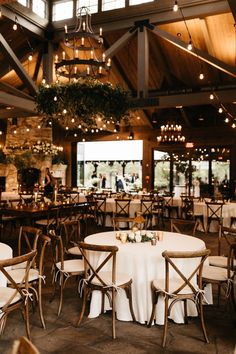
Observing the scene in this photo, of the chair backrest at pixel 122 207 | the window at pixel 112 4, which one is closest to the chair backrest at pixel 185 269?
the chair backrest at pixel 122 207

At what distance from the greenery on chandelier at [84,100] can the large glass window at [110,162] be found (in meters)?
11.4

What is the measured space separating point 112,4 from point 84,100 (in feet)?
25.8

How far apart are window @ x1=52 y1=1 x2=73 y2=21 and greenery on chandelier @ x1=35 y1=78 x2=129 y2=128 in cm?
794

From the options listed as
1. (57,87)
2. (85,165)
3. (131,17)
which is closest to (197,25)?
(131,17)

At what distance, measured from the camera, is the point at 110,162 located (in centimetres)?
1728

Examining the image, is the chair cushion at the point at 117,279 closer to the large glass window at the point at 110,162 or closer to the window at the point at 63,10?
the window at the point at 63,10

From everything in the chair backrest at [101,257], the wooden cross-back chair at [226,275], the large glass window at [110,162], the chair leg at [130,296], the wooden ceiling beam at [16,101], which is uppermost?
the wooden ceiling beam at [16,101]

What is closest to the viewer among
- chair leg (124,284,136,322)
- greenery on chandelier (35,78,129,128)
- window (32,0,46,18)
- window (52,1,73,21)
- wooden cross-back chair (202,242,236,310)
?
chair leg (124,284,136,322)

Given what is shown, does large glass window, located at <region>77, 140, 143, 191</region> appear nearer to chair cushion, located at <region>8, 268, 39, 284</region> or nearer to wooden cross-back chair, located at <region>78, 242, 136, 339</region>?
chair cushion, located at <region>8, 268, 39, 284</region>

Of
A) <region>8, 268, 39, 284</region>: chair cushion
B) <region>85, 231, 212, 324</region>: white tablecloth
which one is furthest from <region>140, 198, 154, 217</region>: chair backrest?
<region>8, 268, 39, 284</region>: chair cushion

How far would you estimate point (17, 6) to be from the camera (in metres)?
9.87

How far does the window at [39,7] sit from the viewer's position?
11242 millimetres

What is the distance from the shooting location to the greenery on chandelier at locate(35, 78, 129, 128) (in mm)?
4449

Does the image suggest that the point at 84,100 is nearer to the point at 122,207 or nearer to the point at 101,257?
the point at 101,257
